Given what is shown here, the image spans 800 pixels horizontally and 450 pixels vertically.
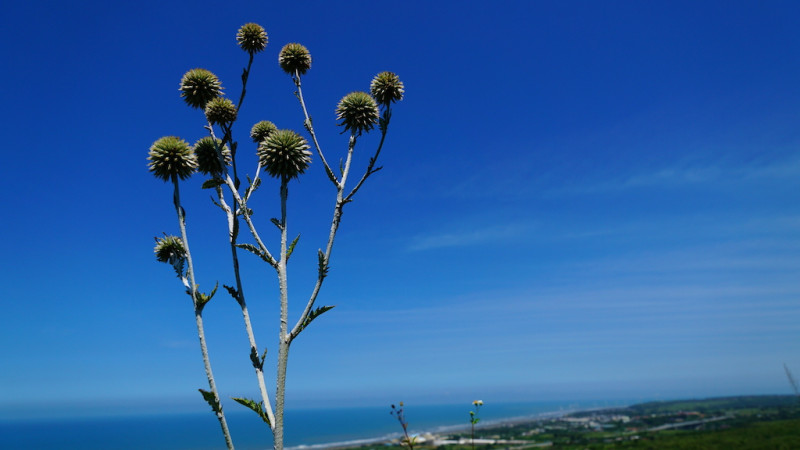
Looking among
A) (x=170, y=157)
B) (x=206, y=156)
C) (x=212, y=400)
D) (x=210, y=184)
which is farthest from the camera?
(x=206, y=156)

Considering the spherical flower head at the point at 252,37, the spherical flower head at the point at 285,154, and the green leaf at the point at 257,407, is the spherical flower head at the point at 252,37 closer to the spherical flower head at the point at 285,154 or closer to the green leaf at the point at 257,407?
the spherical flower head at the point at 285,154

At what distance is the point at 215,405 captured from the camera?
313cm

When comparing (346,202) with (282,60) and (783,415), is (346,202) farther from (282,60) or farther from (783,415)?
(783,415)

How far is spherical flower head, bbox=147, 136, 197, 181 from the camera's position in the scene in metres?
4.30

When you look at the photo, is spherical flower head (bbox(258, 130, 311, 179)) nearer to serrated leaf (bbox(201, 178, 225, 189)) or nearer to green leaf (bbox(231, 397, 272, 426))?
serrated leaf (bbox(201, 178, 225, 189))

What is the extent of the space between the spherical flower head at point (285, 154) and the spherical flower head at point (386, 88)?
4.79 ft

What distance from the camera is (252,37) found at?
5.23 m

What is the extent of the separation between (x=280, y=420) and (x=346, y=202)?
184 centimetres

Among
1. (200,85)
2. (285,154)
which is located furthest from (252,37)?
(285,154)

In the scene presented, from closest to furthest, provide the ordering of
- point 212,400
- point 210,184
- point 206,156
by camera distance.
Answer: point 212,400, point 210,184, point 206,156

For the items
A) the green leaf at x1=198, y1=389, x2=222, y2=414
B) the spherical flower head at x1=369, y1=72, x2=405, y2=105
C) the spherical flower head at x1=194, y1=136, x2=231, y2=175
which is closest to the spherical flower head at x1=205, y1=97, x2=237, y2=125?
the spherical flower head at x1=194, y1=136, x2=231, y2=175

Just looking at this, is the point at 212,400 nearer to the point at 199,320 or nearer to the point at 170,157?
the point at 199,320

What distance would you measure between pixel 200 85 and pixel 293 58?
1181 mm

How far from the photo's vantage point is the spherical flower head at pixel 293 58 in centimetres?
534
